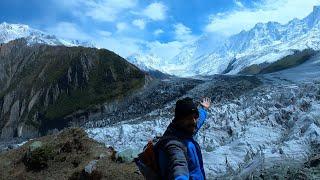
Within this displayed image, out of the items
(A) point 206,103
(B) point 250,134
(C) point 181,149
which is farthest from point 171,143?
(B) point 250,134

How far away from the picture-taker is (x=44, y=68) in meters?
156

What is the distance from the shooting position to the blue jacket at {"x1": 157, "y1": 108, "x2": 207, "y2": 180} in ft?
18.9

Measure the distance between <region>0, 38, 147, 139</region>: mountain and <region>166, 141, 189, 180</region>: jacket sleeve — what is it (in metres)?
95.8

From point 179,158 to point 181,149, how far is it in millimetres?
147

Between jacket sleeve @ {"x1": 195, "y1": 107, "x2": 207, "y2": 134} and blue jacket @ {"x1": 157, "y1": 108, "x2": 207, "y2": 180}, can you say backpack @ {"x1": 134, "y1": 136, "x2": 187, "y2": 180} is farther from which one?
jacket sleeve @ {"x1": 195, "y1": 107, "x2": 207, "y2": 134}

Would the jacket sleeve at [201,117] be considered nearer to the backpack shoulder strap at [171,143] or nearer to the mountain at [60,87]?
the backpack shoulder strap at [171,143]

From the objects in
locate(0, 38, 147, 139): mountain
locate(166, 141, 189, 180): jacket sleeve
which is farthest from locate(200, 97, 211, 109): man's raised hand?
locate(0, 38, 147, 139): mountain

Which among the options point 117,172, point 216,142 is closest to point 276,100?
point 216,142

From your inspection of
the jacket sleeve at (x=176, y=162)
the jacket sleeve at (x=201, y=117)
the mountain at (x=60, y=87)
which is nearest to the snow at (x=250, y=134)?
the jacket sleeve at (x=201, y=117)

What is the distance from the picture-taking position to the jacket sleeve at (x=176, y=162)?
18.7ft

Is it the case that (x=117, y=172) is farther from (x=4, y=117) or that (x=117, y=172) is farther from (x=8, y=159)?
(x=4, y=117)

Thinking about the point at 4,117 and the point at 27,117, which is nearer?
the point at 27,117

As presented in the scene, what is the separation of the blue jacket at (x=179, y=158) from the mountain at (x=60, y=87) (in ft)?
313

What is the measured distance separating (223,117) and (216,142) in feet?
12.3
